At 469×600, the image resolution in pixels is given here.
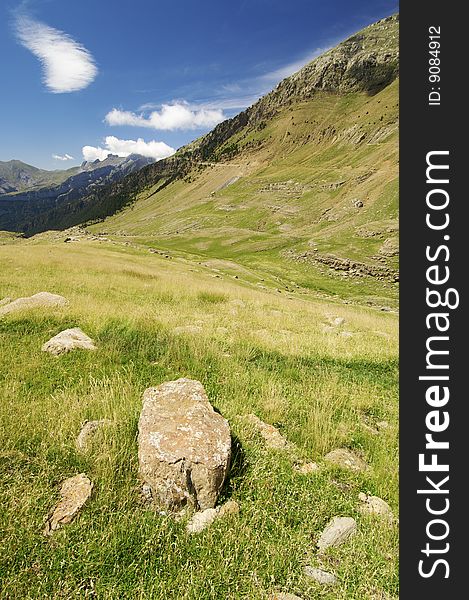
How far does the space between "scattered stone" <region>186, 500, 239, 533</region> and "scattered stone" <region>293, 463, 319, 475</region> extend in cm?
120

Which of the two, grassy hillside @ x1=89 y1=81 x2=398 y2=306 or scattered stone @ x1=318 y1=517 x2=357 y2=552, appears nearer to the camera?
scattered stone @ x1=318 y1=517 x2=357 y2=552

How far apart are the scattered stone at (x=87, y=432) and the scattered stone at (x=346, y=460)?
3.58m

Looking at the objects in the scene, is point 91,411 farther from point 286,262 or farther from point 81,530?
point 286,262

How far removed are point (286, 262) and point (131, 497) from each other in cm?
6337

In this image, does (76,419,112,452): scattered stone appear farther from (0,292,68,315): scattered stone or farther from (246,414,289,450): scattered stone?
(0,292,68,315): scattered stone

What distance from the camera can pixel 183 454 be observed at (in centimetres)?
422

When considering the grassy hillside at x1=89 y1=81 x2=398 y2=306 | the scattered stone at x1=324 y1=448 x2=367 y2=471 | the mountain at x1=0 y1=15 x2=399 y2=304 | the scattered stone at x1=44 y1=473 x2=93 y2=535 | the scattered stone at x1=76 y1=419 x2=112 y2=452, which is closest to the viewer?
the scattered stone at x1=44 y1=473 x2=93 y2=535

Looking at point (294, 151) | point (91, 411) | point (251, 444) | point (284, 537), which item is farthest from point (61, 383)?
point (294, 151)

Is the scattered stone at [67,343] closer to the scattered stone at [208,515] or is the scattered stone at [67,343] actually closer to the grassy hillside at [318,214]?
the scattered stone at [208,515]

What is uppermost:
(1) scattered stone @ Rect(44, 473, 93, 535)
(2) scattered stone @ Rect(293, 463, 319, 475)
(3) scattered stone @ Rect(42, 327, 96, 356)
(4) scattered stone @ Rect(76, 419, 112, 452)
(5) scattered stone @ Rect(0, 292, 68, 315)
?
(5) scattered stone @ Rect(0, 292, 68, 315)

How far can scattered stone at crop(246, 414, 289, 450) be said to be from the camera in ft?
18.0

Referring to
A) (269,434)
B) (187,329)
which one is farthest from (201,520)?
(187,329)

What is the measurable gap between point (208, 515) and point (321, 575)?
138cm

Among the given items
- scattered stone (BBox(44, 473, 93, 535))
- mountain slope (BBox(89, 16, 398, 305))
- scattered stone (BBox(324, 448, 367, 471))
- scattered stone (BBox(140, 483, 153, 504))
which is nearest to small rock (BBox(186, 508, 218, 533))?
scattered stone (BBox(140, 483, 153, 504))
